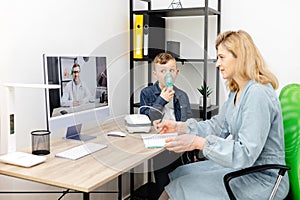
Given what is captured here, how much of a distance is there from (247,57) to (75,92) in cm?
82

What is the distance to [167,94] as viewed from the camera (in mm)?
1830

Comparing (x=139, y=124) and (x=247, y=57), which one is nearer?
(x=247, y=57)

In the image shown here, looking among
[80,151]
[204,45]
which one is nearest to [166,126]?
[80,151]

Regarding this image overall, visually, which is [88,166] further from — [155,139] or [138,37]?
[138,37]

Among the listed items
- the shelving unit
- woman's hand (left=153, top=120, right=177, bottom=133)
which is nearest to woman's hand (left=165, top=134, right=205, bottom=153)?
woman's hand (left=153, top=120, right=177, bottom=133)

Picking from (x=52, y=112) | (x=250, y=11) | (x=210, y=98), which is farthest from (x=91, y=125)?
(x=250, y=11)

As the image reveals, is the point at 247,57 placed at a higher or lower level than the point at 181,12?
lower

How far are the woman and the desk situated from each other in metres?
0.19

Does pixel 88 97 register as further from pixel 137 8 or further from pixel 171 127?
pixel 137 8

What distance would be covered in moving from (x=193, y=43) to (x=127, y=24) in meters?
0.50

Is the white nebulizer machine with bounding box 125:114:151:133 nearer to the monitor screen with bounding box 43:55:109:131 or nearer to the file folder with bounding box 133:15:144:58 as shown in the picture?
the monitor screen with bounding box 43:55:109:131

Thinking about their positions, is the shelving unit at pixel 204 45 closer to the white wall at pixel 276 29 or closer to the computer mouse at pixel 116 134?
the white wall at pixel 276 29

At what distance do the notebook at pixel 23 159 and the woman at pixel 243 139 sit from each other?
1.78ft

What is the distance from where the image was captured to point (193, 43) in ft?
8.34
